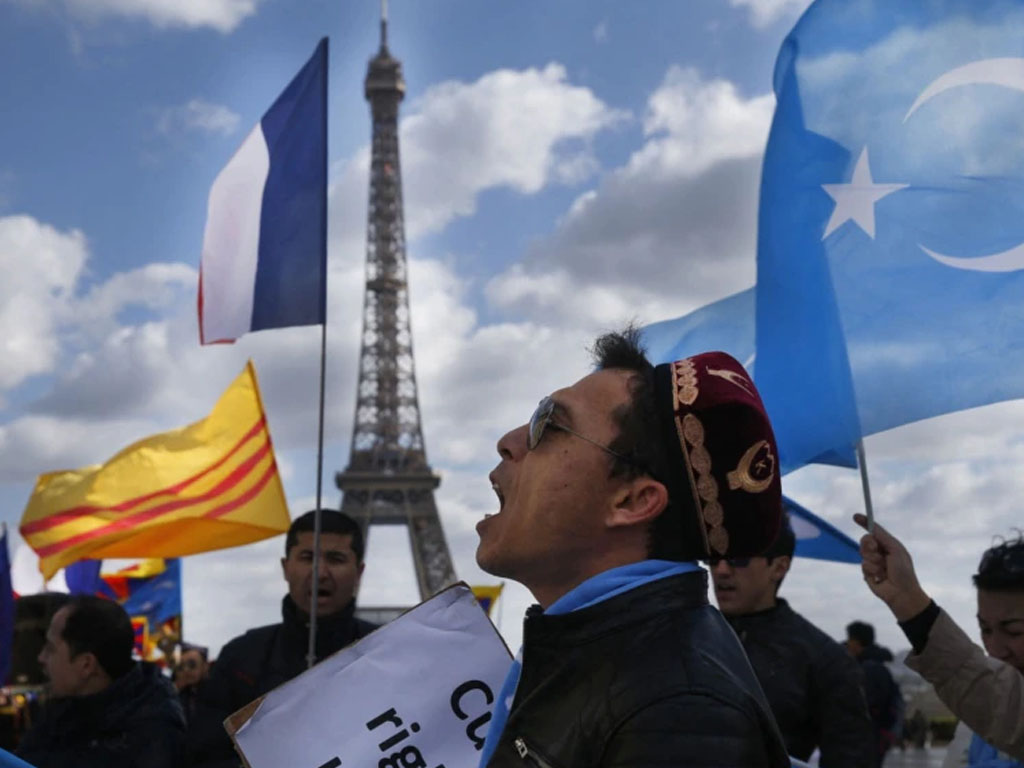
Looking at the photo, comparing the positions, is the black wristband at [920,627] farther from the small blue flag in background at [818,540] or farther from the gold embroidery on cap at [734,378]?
the small blue flag in background at [818,540]

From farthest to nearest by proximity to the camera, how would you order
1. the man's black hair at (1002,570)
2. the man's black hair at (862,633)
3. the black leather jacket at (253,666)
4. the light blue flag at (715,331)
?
the man's black hair at (862,633), the light blue flag at (715,331), the black leather jacket at (253,666), the man's black hair at (1002,570)

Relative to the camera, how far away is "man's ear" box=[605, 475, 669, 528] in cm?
206

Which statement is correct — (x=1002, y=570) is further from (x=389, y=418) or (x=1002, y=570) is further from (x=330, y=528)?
(x=389, y=418)

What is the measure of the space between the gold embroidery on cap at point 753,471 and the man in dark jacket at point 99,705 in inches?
→ 115

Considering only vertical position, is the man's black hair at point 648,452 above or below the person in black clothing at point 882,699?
above

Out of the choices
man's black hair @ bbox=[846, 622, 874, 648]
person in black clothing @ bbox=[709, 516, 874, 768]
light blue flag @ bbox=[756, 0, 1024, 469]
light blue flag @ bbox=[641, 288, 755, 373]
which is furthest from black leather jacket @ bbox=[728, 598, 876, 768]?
man's black hair @ bbox=[846, 622, 874, 648]

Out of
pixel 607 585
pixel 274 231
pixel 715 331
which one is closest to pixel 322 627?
pixel 274 231

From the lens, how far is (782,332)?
174 inches

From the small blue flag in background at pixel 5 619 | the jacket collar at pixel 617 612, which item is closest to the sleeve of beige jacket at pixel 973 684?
the jacket collar at pixel 617 612

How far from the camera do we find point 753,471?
6.58 ft

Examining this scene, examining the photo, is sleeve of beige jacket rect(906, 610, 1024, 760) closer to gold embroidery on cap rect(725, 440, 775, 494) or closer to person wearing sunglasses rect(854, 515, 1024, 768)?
person wearing sunglasses rect(854, 515, 1024, 768)

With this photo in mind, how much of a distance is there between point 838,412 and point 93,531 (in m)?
6.45

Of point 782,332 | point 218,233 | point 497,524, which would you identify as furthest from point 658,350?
point 497,524

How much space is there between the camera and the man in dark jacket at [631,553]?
5.76 feet
